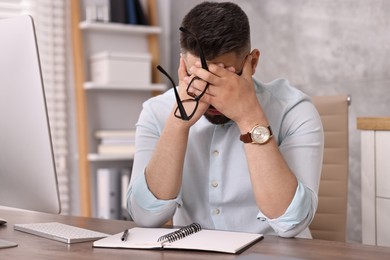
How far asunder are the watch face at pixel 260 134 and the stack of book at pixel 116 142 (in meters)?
2.34

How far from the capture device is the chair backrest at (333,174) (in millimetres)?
1956

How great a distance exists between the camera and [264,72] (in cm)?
340

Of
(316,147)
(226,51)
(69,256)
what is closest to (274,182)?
(316,147)

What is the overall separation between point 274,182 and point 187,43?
38cm

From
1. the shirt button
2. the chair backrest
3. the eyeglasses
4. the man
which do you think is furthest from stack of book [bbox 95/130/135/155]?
the eyeglasses

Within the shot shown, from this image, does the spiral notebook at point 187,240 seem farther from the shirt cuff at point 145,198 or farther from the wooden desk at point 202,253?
the shirt cuff at point 145,198

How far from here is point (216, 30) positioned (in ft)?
4.74

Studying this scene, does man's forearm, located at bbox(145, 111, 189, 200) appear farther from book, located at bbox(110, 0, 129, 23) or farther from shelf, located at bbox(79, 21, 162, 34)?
book, located at bbox(110, 0, 129, 23)

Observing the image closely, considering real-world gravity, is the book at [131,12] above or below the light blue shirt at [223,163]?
above

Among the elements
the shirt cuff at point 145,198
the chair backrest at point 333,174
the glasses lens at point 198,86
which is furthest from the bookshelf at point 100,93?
the glasses lens at point 198,86

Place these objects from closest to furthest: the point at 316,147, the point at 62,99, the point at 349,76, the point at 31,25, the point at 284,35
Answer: the point at 31,25
the point at 316,147
the point at 349,76
the point at 284,35
the point at 62,99

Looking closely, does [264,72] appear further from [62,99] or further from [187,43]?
[187,43]

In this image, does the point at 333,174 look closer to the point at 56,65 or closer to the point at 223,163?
the point at 223,163

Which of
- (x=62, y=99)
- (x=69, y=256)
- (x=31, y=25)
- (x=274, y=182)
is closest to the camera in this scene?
(x=69, y=256)
